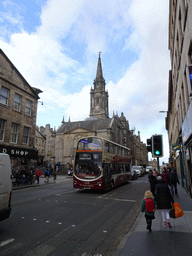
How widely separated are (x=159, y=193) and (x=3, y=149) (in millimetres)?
15535

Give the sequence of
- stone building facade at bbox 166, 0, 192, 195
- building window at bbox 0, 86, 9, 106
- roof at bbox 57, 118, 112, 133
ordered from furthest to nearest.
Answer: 1. roof at bbox 57, 118, 112, 133
2. building window at bbox 0, 86, 9, 106
3. stone building facade at bbox 166, 0, 192, 195

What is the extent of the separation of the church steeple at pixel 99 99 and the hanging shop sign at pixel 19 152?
66040 millimetres

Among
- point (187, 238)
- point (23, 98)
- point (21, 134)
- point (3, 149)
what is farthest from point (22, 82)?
point (187, 238)

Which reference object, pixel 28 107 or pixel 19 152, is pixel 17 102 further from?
pixel 19 152

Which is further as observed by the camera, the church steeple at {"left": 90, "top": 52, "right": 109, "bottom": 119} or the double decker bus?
the church steeple at {"left": 90, "top": 52, "right": 109, "bottom": 119}

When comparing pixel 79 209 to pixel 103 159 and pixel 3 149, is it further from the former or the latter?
pixel 3 149

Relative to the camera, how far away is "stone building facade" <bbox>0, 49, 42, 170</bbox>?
17.8 meters

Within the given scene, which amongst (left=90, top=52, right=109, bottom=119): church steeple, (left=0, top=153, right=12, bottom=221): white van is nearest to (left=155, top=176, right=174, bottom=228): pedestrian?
(left=0, top=153, right=12, bottom=221): white van

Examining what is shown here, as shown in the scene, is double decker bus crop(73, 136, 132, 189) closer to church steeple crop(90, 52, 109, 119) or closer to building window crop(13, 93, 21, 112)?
building window crop(13, 93, 21, 112)

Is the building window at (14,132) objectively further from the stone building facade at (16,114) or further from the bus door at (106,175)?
the bus door at (106,175)

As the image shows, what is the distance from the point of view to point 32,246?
4277 millimetres

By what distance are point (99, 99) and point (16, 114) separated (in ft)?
240

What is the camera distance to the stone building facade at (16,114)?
17828mm

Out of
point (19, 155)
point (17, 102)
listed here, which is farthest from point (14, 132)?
point (17, 102)
